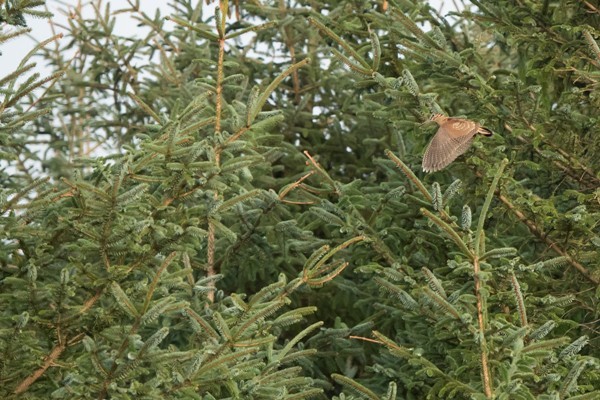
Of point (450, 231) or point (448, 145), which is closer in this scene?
point (450, 231)

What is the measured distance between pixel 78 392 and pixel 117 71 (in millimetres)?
4240

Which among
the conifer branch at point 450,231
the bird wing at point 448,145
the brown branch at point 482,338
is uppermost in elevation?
the bird wing at point 448,145

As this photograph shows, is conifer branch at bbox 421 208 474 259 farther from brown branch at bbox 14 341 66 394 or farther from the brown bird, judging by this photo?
brown branch at bbox 14 341 66 394

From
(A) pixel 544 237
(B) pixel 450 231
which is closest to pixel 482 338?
(B) pixel 450 231

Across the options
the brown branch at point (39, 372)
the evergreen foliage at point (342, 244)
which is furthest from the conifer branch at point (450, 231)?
the brown branch at point (39, 372)

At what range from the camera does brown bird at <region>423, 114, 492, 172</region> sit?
4.81 meters

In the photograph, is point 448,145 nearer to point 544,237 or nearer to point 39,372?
point 544,237

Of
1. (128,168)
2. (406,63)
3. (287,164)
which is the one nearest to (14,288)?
(128,168)

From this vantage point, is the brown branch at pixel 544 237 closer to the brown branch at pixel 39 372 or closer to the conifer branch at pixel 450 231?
the conifer branch at pixel 450 231

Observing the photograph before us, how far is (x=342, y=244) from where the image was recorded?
458cm

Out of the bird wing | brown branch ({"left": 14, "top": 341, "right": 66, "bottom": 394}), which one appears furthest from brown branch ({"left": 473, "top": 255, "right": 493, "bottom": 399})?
brown branch ({"left": 14, "top": 341, "right": 66, "bottom": 394})

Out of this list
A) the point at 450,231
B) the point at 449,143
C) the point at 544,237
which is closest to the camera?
the point at 450,231

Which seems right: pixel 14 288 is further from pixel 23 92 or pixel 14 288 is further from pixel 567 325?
pixel 567 325

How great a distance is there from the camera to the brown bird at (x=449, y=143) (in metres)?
4.81
